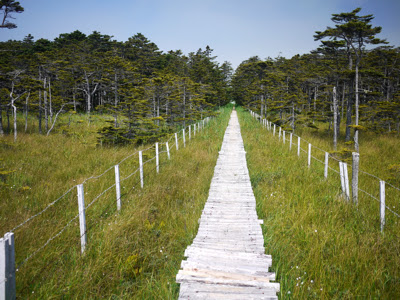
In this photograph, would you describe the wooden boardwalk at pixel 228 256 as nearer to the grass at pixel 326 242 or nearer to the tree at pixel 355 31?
the grass at pixel 326 242

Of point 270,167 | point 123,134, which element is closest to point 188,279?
point 270,167

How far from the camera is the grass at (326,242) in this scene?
10.4 feet

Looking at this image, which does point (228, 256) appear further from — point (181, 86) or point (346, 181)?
point (181, 86)

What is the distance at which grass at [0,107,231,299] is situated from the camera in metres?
3.08

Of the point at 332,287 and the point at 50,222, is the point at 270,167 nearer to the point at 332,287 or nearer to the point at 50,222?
the point at 332,287

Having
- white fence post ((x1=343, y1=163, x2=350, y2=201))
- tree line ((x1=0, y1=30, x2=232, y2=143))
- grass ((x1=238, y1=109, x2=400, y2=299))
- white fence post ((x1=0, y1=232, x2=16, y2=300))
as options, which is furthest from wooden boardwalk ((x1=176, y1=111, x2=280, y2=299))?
tree line ((x1=0, y1=30, x2=232, y2=143))

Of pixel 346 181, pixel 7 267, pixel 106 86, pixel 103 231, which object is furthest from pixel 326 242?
pixel 106 86

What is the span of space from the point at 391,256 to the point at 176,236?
11.8 feet

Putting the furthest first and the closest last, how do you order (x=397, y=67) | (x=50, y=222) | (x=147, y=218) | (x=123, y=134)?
(x=397, y=67)
(x=123, y=134)
(x=147, y=218)
(x=50, y=222)

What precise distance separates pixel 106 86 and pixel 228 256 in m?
29.0

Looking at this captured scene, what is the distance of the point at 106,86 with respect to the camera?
28.5 meters

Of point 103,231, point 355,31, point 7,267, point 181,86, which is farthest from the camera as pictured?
Answer: point 181,86

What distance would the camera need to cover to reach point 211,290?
3.14m

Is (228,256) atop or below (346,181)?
below
